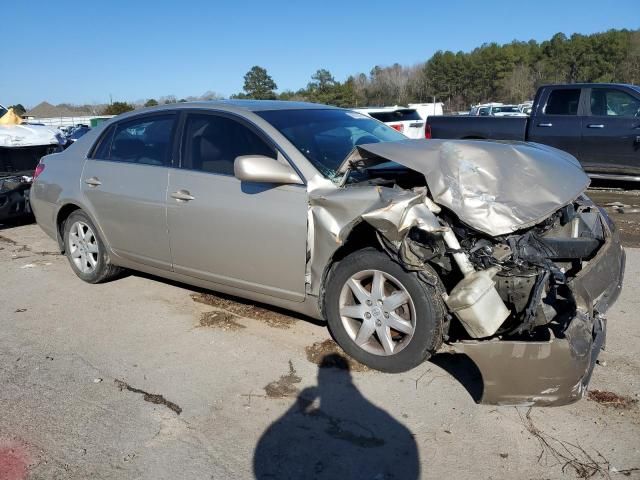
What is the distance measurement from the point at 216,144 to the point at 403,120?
1082 centimetres

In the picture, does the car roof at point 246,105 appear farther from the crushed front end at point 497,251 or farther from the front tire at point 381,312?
the front tire at point 381,312

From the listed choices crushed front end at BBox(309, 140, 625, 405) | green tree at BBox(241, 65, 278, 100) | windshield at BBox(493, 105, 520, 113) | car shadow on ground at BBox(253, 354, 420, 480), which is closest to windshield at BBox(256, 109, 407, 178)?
crushed front end at BBox(309, 140, 625, 405)

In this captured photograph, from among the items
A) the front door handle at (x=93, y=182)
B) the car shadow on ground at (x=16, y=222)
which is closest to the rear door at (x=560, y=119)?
the front door handle at (x=93, y=182)

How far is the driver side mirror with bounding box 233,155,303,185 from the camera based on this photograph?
354 cm

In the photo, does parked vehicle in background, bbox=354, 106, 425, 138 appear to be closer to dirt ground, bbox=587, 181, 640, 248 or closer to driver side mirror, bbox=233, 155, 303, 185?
dirt ground, bbox=587, 181, 640, 248

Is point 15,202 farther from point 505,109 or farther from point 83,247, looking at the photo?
point 505,109

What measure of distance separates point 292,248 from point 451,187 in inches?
43.7

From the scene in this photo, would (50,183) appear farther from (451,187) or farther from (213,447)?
(451,187)

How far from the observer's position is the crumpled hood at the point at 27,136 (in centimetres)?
790

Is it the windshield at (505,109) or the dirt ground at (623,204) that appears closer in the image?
the dirt ground at (623,204)

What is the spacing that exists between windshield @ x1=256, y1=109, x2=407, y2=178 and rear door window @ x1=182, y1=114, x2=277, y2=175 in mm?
197

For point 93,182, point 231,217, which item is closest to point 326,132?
point 231,217

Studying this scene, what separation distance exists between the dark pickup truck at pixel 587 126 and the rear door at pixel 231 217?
7221 millimetres

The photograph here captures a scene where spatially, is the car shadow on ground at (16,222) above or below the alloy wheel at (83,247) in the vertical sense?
below
